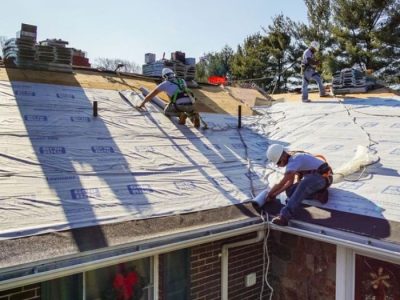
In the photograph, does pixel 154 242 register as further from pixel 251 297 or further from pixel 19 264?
pixel 251 297

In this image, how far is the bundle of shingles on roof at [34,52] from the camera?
24.5 ft

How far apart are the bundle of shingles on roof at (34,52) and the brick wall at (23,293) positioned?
5208 millimetres

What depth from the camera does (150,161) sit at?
5.19 m

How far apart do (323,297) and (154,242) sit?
226 cm

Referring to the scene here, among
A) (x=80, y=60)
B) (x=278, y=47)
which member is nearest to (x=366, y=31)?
(x=278, y=47)

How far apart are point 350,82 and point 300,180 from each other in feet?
19.5

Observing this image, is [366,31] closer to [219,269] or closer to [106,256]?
[219,269]

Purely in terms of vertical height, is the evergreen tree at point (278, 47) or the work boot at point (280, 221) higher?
the evergreen tree at point (278, 47)

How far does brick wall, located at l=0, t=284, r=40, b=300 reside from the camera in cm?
320

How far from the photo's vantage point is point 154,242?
3455 millimetres

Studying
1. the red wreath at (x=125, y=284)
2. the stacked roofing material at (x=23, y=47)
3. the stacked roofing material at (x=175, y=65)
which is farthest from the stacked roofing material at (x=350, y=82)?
the red wreath at (x=125, y=284)

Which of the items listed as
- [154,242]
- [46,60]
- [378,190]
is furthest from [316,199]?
[46,60]

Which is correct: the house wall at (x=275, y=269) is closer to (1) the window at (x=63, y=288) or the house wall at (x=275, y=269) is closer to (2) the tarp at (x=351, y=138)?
(2) the tarp at (x=351, y=138)

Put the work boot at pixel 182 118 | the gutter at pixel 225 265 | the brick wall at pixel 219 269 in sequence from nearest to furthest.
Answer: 1. the brick wall at pixel 219 269
2. the gutter at pixel 225 265
3. the work boot at pixel 182 118
